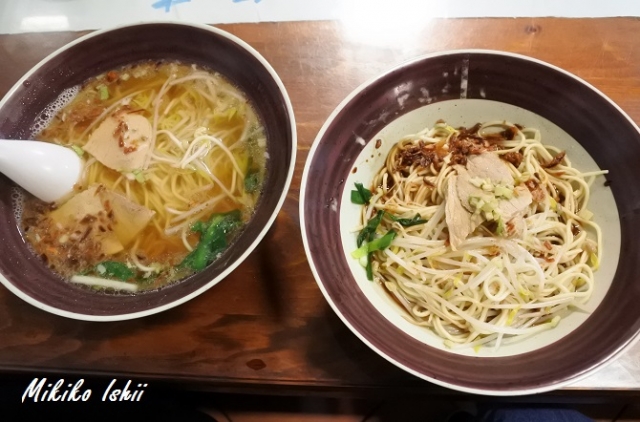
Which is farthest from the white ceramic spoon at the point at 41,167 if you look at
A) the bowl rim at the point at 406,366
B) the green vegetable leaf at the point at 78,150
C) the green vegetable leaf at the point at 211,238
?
the bowl rim at the point at 406,366

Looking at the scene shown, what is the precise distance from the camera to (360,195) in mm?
1183

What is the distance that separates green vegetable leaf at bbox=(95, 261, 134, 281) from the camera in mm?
1191

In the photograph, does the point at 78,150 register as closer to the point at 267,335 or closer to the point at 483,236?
the point at 267,335

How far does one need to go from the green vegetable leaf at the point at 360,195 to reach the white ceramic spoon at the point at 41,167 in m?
0.75

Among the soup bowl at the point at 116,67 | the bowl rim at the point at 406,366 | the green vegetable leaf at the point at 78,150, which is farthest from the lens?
the green vegetable leaf at the point at 78,150

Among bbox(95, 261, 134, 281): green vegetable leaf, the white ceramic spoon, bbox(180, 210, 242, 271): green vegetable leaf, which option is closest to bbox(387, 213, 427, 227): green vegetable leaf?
bbox(180, 210, 242, 271): green vegetable leaf

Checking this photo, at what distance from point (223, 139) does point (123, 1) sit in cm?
82

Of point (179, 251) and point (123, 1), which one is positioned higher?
point (123, 1)

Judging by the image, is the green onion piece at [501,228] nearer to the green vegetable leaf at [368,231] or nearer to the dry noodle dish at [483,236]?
the dry noodle dish at [483,236]

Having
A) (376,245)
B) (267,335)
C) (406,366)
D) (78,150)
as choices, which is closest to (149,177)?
(78,150)

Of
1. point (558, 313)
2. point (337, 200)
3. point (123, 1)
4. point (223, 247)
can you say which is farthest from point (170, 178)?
point (558, 313)

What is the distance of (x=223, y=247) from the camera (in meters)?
1.16

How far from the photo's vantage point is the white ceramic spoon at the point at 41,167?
1.19 metres

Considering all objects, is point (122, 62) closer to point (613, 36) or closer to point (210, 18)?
point (210, 18)
